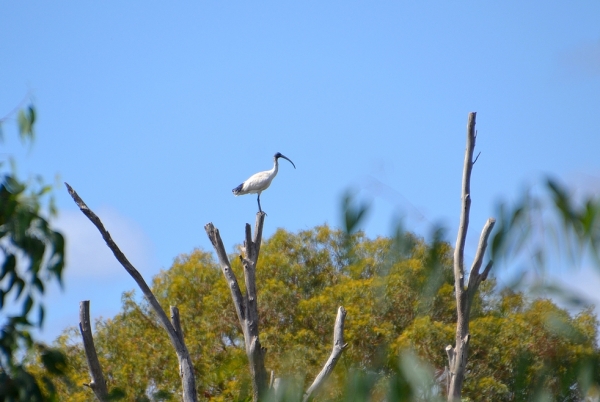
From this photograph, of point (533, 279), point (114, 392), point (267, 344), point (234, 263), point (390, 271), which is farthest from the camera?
point (234, 263)

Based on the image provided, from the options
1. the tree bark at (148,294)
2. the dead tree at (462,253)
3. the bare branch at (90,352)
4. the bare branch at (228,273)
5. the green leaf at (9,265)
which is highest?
the bare branch at (228,273)

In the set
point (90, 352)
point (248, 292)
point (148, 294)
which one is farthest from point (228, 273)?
point (90, 352)

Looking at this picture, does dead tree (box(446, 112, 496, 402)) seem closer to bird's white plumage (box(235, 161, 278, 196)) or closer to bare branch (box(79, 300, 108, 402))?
bare branch (box(79, 300, 108, 402))

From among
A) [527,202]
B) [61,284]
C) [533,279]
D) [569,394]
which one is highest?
[61,284]

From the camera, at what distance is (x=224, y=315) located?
629 inches

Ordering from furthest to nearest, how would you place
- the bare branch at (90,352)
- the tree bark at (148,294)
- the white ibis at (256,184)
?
the white ibis at (256,184) → the tree bark at (148,294) → the bare branch at (90,352)

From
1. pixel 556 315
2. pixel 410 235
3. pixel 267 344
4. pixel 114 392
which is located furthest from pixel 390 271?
pixel 267 344

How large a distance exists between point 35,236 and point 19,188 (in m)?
0.16

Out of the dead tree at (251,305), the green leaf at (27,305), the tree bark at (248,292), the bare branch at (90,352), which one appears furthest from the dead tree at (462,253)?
the tree bark at (248,292)

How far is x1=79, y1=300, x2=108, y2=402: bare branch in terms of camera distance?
535 centimetres

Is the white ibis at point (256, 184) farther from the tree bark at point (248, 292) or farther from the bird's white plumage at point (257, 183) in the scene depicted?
the tree bark at point (248, 292)

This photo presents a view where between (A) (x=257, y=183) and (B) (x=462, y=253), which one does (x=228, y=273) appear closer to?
(B) (x=462, y=253)

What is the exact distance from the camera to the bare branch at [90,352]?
5.35 m

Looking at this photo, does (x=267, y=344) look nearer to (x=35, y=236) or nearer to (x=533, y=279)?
(x=35, y=236)
